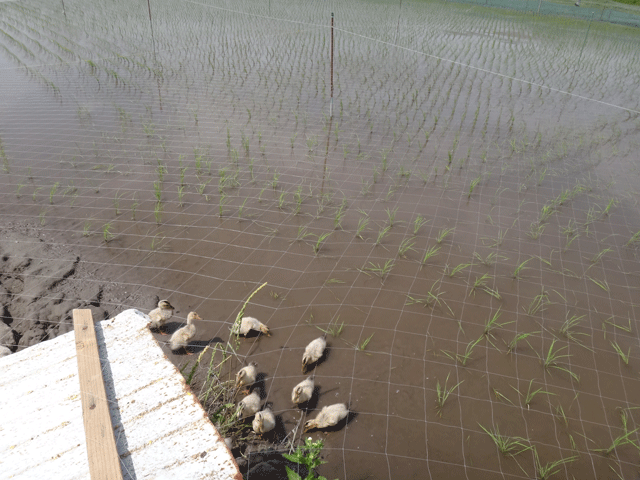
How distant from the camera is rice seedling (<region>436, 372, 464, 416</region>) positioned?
9.40ft

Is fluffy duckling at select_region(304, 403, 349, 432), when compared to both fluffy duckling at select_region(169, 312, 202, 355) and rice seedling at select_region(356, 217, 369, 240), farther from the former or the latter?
rice seedling at select_region(356, 217, 369, 240)

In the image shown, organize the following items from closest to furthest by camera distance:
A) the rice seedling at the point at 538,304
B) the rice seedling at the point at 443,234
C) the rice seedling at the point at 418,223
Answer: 1. the rice seedling at the point at 538,304
2. the rice seedling at the point at 443,234
3. the rice seedling at the point at 418,223

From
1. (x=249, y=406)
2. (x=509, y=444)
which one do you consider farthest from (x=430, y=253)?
(x=249, y=406)

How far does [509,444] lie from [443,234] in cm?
217

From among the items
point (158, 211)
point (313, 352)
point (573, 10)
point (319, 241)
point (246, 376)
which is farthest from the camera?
point (573, 10)

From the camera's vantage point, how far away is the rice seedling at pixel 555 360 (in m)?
3.12

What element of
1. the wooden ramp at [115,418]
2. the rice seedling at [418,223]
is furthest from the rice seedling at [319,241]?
the wooden ramp at [115,418]

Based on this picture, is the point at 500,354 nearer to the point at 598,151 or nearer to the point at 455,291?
the point at 455,291

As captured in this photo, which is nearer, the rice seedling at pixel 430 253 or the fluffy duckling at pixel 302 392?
the fluffy duckling at pixel 302 392

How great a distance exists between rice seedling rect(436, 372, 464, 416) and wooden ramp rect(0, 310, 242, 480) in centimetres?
171

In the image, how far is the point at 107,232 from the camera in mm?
4344

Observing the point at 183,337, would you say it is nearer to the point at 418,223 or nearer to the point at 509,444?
the point at 509,444

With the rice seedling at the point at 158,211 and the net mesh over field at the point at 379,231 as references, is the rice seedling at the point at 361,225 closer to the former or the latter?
the net mesh over field at the point at 379,231

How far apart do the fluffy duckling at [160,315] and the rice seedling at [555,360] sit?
9.41ft
